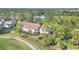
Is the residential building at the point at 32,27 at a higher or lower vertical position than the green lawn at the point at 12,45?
higher

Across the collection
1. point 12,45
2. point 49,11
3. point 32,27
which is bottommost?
point 12,45

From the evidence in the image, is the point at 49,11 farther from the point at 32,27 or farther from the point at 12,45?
the point at 12,45

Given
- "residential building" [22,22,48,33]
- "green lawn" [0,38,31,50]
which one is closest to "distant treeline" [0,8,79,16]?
"residential building" [22,22,48,33]

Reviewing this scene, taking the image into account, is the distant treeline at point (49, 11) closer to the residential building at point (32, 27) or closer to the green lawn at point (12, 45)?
the residential building at point (32, 27)

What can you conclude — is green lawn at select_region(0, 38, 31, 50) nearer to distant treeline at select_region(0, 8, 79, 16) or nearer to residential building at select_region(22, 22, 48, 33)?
residential building at select_region(22, 22, 48, 33)

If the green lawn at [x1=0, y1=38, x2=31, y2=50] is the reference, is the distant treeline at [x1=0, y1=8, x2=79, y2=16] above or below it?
above

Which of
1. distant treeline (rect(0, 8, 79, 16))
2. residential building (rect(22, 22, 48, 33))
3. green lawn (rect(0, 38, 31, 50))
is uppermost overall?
distant treeline (rect(0, 8, 79, 16))

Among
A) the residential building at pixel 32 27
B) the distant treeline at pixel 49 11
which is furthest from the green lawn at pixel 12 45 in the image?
the distant treeline at pixel 49 11

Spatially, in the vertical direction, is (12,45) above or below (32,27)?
below

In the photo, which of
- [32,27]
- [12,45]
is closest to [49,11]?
[32,27]
